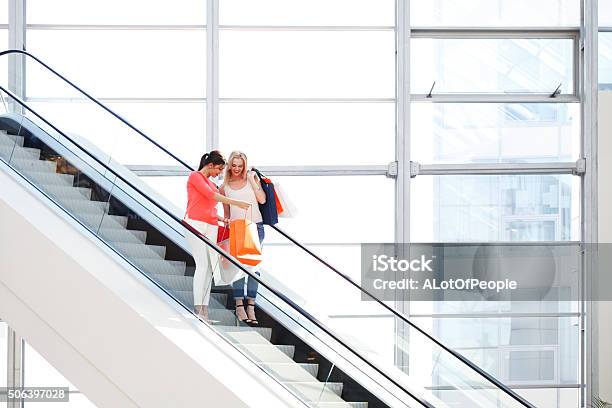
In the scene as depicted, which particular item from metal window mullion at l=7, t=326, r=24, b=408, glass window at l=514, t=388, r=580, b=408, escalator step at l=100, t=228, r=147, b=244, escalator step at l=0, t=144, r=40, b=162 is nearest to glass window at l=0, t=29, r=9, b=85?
escalator step at l=0, t=144, r=40, b=162

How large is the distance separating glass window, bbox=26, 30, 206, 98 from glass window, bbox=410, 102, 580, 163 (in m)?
2.77

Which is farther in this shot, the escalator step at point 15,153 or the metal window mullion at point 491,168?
the metal window mullion at point 491,168

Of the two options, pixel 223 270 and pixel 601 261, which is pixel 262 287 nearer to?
pixel 223 270

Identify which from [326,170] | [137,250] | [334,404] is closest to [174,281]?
[137,250]

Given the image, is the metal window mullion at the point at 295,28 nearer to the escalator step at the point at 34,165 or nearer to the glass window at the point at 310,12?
the glass window at the point at 310,12

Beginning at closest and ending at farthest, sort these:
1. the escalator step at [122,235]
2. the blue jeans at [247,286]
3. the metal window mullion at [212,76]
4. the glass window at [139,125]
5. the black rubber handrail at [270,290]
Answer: the black rubber handrail at [270,290] → the blue jeans at [247,286] → the escalator step at [122,235] → the glass window at [139,125] → the metal window mullion at [212,76]

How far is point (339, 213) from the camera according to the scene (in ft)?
41.6

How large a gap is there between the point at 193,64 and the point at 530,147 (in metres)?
4.24

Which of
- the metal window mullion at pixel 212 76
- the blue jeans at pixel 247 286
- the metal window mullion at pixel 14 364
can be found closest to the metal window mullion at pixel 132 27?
the metal window mullion at pixel 212 76

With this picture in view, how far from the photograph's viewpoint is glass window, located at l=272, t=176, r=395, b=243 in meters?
12.7

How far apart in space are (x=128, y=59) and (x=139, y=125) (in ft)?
2.72

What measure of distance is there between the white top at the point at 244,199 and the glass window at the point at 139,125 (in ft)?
5.44

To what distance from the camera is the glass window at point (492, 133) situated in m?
12.7

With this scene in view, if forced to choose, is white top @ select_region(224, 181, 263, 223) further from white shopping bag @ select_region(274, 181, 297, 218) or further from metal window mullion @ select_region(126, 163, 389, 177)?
metal window mullion @ select_region(126, 163, 389, 177)
